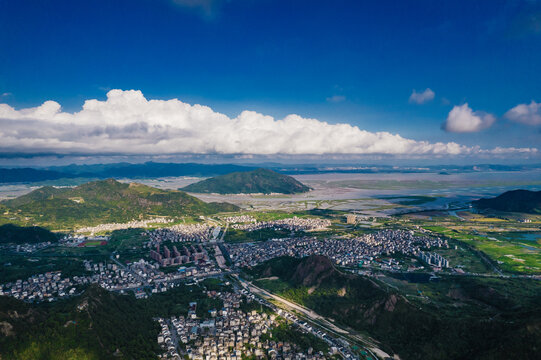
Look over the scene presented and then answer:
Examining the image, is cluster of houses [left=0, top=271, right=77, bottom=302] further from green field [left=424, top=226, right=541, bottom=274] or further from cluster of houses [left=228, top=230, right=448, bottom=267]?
green field [left=424, top=226, right=541, bottom=274]

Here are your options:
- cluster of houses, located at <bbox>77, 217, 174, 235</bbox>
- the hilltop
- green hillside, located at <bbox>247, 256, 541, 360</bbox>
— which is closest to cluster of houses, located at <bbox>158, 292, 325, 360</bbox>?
green hillside, located at <bbox>247, 256, 541, 360</bbox>

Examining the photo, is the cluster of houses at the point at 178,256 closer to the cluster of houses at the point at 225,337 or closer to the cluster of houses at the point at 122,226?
the cluster of houses at the point at 225,337

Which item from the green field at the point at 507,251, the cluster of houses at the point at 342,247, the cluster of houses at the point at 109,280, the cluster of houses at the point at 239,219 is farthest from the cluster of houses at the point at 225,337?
the cluster of houses at the point at 239,219

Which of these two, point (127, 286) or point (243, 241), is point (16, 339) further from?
point (243, 241)

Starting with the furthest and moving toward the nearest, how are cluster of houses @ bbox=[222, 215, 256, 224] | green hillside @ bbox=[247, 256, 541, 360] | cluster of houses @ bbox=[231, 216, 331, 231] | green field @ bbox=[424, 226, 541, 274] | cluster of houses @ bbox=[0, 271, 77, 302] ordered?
cluster of houses @ bbox=[222, 215, 256, 224] → cluster of houses @ bbox=[231, 216, 331, 231] → green field @ bbox=[424, 226, 541, 274] → cluster of houses @ bbox=[0, 271, 77, 302] → green hillside @ bbox=[247, 256, 541, 360]

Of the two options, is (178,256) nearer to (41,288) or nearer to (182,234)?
(182,234)

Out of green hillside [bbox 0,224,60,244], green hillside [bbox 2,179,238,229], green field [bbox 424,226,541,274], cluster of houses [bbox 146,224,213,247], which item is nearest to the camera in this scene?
green field [bbox 424,226,541,274]

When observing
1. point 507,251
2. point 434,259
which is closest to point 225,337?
point 434,259
